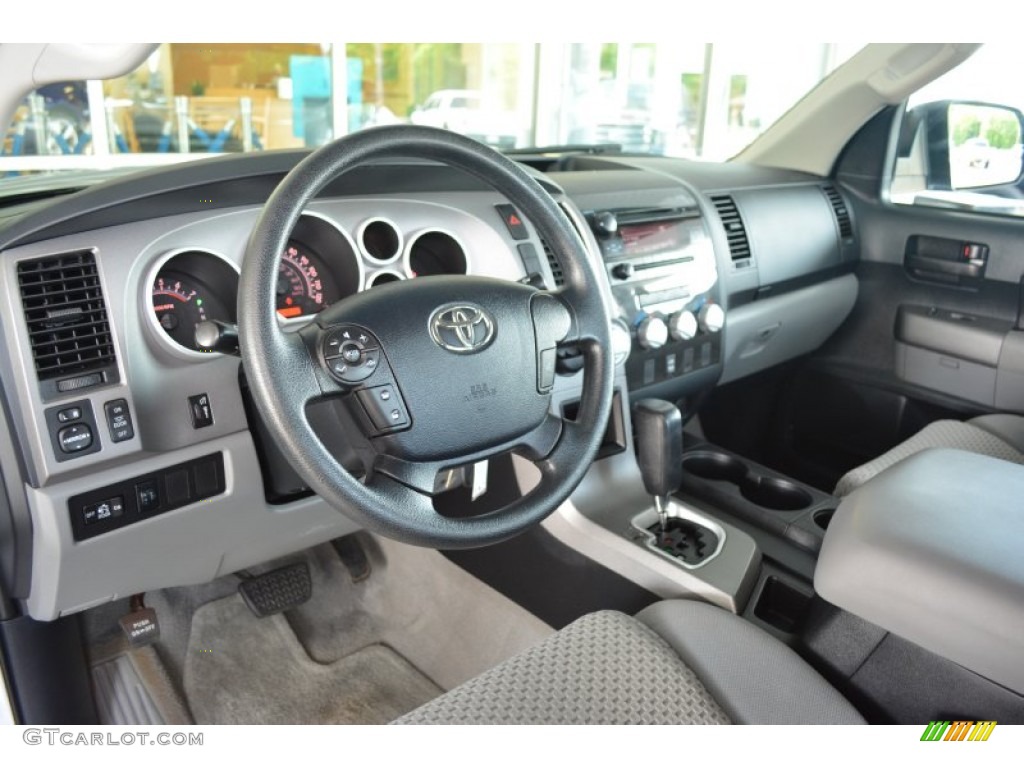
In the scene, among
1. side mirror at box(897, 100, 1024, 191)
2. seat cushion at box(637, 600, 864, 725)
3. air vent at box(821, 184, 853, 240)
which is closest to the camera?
seat cushion at box(637, 600, 864, 725)

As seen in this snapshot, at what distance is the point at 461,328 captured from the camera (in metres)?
1.08

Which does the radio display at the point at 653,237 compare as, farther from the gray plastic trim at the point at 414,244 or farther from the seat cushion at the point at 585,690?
the seat cushion at the point at 585,690

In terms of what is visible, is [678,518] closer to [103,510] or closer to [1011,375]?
[103,510]

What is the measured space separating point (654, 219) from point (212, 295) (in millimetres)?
1015

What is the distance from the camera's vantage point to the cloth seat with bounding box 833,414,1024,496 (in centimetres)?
180

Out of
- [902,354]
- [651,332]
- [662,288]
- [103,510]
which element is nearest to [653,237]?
[662,288]

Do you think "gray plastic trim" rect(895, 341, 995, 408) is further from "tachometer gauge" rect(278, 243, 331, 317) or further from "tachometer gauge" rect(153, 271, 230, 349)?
"tachometer gauge" rect(153, 271, 230, 349)

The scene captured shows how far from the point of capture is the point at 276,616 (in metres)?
1.90

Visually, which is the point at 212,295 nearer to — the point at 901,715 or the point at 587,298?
the point at 587,298

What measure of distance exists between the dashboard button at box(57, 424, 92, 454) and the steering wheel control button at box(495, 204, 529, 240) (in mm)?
767

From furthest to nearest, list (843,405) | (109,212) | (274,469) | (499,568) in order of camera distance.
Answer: (843,405)
(499,568)
(274,469)
(109,212)

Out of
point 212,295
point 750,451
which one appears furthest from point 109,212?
point 750,451

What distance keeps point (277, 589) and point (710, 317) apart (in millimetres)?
1137
